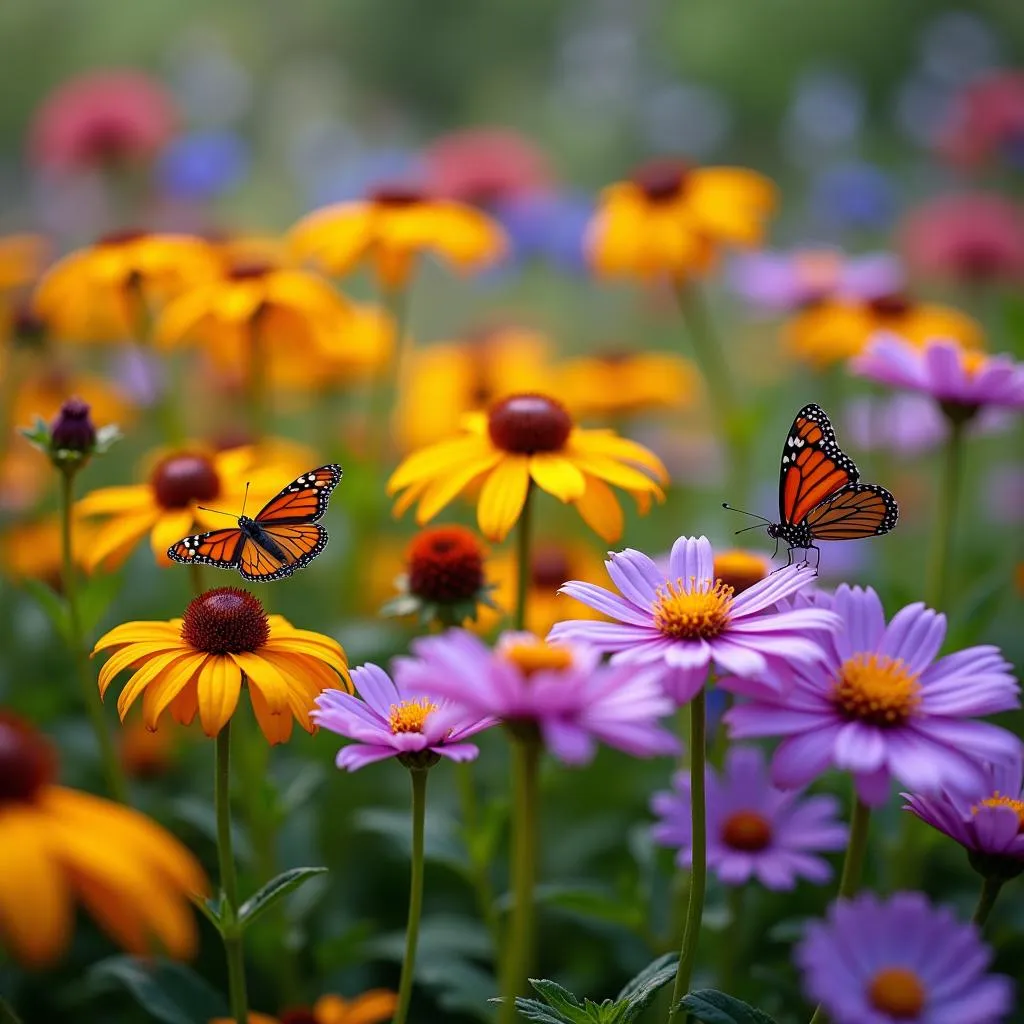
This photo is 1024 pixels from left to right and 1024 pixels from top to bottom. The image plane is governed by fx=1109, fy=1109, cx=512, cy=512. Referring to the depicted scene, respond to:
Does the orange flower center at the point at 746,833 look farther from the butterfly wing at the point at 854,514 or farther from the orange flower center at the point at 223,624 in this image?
the orange flower center at the point at 223,624

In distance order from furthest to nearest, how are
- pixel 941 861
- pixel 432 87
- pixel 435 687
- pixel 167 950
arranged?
pixel 432 87, pixel 941 861, pixel 167 950, pixel 435 687

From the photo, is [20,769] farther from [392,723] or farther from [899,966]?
[899,966]

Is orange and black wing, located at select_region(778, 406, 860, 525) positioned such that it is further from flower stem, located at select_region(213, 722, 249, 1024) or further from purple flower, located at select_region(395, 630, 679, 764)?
flower stem, located at select_region(213, 722, 249, 1024)

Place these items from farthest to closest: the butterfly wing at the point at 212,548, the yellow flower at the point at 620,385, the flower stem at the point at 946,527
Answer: the yellow flower at the point at 620,385
the flower stem at the point at 946,527
the butterfly wing at the point at 212,548

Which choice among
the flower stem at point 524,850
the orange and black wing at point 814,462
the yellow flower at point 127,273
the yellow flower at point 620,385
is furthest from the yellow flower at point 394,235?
the flower stem at point 524,850

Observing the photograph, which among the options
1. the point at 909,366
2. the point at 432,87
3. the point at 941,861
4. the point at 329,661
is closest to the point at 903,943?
the point at 329,661

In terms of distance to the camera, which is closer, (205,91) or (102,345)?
(102,345)

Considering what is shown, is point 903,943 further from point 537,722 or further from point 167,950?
point 167,950
